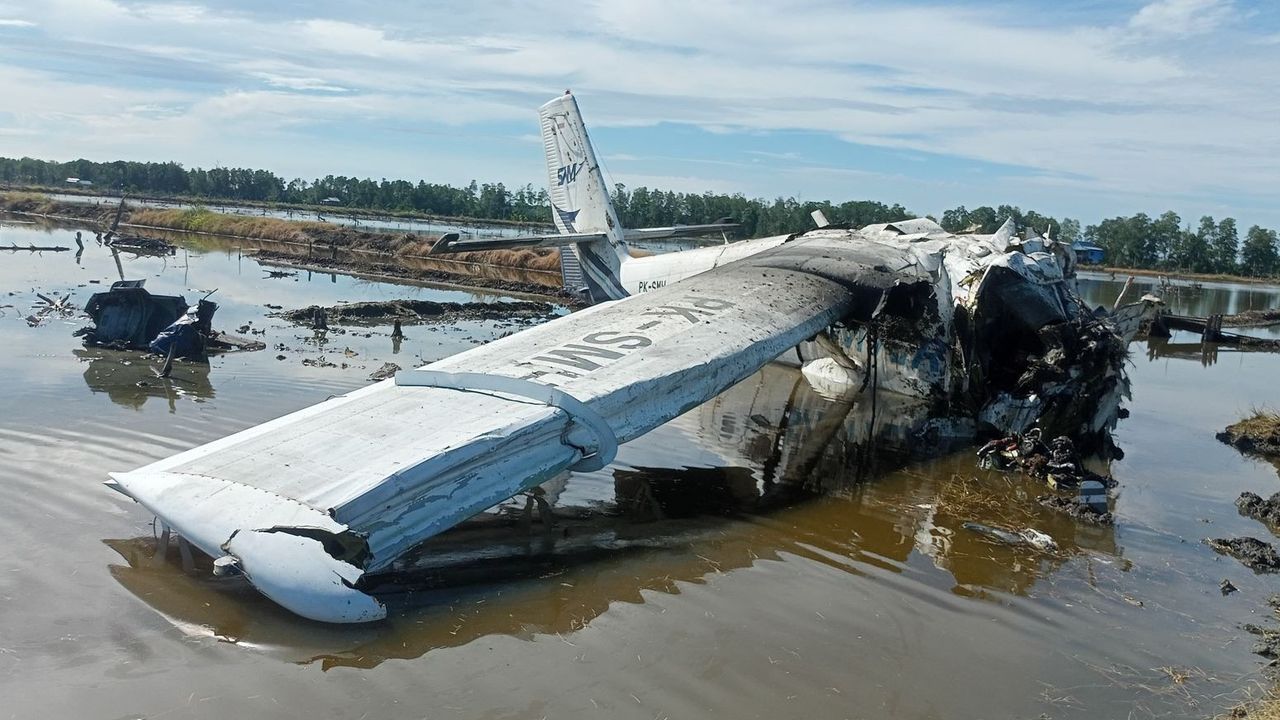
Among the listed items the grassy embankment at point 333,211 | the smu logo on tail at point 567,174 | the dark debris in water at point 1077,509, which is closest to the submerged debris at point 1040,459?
the dark debris in water at point 1077,509

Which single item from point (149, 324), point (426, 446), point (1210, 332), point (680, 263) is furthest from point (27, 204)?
point (426, 446)

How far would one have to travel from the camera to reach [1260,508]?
10.4 meters

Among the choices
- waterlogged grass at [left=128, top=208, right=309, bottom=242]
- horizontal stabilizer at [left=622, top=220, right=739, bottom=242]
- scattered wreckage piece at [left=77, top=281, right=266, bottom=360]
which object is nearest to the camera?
scattered wreckage piece at [left=77, top=281, right=266, bottom=360]

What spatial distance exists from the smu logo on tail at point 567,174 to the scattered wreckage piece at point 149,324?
7.21 m

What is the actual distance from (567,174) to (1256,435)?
13.6 m

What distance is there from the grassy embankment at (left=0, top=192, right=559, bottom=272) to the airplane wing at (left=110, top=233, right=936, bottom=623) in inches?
1311

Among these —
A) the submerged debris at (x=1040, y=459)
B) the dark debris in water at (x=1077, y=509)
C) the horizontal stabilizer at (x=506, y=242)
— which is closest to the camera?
the dark debris in water at (x=1077, y=509)

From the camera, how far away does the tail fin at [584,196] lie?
764 inches

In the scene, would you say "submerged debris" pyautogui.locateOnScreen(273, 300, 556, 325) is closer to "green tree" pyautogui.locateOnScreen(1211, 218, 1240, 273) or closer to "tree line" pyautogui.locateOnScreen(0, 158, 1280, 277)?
"tree line" pyautogui.locateOnScreen(0, 158, 1280, 277)

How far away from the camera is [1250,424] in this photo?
48.5ft

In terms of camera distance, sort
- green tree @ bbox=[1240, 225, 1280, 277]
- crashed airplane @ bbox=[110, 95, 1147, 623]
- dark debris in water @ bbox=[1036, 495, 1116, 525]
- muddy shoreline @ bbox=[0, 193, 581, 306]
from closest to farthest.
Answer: crashed airplane @ bbox=[110, 95, 1147, 623]
dark debris in water @ bbox=[1036, 495, 1116, 525]
muddy shoreline @ bbox=[0, 193, 581, 306]
green tree @ bbox=[1240, 225, 1280, 277]

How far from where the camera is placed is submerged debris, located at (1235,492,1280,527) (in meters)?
10.2

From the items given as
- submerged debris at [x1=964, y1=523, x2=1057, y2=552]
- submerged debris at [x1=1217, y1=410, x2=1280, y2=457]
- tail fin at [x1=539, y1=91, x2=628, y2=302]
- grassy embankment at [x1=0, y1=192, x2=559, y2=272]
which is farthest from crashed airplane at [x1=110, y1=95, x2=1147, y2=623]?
grassy embankment at [x1=0, y1=192, x2=559, y2=272]

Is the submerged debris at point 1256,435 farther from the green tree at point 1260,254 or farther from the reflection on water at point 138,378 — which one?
the green tree at point 1260,254
